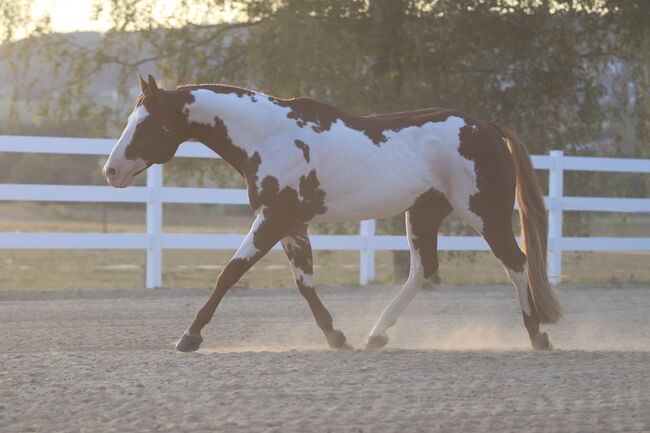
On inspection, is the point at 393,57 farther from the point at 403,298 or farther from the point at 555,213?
the point at 403,298

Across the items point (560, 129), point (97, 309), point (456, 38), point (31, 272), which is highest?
point (456, 38)

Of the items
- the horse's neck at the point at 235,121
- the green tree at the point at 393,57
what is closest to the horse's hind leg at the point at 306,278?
the horse's neck at the point at 235,121

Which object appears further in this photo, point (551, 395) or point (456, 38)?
point (456, 38)

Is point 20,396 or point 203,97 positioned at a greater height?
point 203,97

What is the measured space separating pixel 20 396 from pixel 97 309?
4.65 meters

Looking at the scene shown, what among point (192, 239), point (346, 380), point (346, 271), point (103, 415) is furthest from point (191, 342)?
point (346, 271)

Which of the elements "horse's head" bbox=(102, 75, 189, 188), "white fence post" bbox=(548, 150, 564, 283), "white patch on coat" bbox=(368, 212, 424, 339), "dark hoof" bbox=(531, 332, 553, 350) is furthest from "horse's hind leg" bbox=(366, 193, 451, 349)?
"white fence post" bbox=(548, 150, 564, 283)

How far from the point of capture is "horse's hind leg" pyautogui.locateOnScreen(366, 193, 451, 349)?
6.43 m

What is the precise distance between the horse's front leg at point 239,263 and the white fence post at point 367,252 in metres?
6.09

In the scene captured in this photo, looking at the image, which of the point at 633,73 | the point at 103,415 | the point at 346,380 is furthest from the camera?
the point at 633,73

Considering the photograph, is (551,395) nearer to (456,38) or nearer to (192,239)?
(192,239)

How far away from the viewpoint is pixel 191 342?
5.85m

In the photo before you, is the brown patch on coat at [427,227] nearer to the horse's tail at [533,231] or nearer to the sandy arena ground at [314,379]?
the horse's tail at [533,231]

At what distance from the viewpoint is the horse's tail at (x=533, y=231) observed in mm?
6391
